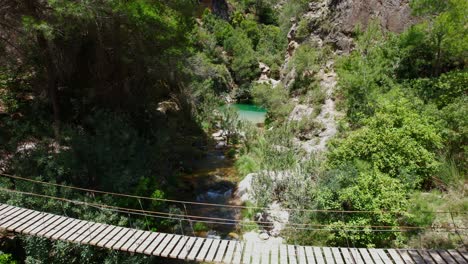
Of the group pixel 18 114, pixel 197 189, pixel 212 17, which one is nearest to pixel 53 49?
pixel 18 114

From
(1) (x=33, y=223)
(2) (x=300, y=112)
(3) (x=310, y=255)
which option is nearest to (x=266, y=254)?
(3) (x=310, y=255)

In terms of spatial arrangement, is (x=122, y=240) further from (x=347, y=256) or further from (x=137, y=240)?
(x=347, y=256)

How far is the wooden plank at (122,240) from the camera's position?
16.8 ft

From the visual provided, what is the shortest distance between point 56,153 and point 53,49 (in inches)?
124

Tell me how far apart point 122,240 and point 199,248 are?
4.39ft

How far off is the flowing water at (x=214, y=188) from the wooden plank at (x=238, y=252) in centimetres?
257

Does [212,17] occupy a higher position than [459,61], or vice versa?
[212,17]

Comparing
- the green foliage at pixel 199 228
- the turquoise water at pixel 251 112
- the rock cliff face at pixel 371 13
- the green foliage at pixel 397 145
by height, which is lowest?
the turquoise water at pixel 251 112

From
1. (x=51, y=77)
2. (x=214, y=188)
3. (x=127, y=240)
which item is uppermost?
(x=51, y=77)

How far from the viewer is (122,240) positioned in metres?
5.26

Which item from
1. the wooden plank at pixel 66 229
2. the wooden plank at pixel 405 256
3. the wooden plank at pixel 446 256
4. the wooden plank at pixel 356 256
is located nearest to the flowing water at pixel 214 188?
the wooden plank at pixel 356 256

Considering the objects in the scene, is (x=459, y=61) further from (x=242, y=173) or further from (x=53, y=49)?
(x=53, y=49)

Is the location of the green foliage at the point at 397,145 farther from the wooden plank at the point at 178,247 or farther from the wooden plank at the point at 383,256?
the wooden plank at the point at 178,247

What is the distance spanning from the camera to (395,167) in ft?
22.7
